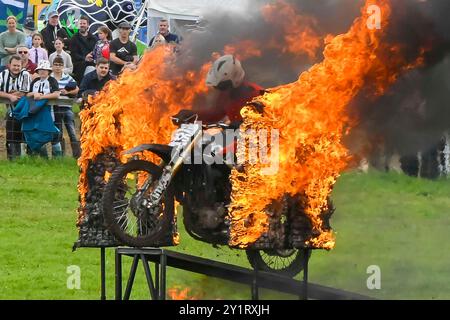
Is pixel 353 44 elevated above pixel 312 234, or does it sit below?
above

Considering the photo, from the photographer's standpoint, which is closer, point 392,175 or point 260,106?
point 260,106

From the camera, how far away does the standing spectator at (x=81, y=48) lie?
85.5ft

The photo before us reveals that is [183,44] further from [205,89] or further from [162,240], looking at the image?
[162,240]

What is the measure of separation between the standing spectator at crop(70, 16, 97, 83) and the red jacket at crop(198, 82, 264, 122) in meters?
11.5

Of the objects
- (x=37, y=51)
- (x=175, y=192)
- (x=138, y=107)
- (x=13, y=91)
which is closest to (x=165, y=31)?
(x=37, y=51)

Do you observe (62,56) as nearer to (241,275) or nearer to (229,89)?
(229,89)

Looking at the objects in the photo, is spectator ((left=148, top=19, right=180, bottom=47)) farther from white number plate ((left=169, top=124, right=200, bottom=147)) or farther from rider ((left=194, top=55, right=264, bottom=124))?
white number plate ((left=169, top=124, right=200, bottom=147))

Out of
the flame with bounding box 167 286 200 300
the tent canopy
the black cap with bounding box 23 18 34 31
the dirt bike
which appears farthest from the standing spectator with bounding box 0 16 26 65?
the dirt bike

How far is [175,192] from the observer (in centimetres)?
1443

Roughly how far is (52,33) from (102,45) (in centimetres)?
200
